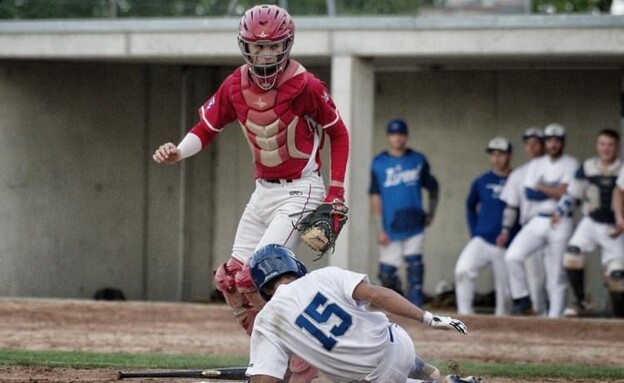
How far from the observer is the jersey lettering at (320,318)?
651 centimetres

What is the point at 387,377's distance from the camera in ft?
22.4

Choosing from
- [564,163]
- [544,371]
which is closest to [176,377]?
[544,371]

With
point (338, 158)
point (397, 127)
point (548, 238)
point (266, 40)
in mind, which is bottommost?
point (548, 238)

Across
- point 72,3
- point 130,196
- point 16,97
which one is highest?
point 72,3

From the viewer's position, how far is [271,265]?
6.76 meters

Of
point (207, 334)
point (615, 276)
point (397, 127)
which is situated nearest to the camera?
point (207, 334)

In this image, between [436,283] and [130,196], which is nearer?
[436,283]

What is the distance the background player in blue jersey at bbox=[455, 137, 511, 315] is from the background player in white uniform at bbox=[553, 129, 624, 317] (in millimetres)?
938

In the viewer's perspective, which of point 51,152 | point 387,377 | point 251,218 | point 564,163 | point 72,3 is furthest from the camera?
point 51,152

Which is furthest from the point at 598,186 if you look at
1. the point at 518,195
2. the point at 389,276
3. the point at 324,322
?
the point at 324,322

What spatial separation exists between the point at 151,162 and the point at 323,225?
12.2 m

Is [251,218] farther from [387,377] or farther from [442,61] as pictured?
[442,61]

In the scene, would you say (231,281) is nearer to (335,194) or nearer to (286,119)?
(335,194)

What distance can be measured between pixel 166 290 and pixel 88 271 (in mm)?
1255
